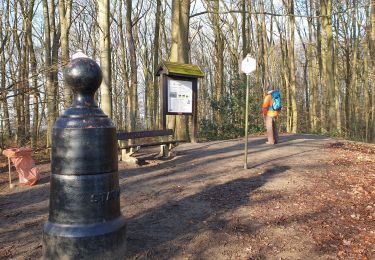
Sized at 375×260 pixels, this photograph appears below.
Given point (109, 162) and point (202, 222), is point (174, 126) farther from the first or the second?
point (109, 162)

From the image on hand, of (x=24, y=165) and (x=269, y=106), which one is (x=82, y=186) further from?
(x=269, y=106)

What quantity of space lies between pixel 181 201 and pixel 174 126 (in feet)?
25.4

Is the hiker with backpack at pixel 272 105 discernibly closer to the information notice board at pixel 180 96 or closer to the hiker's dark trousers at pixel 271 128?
the hiker's dark trousers at pixel 271 128

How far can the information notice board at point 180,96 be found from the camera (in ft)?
35.4

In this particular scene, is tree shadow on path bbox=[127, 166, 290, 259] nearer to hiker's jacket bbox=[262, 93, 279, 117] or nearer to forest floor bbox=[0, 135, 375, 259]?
forest floor bbox=[0, 135, 375, 259]

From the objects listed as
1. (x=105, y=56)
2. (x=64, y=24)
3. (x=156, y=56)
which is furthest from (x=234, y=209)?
(x=156, y=56)

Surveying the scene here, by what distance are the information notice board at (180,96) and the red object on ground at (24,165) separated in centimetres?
433

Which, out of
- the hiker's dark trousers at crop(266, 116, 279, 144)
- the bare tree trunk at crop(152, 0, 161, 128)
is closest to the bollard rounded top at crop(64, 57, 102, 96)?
the hiker's dark trousers at crop(266, 116, 279, 144)

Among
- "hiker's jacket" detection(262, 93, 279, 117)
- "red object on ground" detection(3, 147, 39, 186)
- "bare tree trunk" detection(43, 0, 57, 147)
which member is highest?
"bare tree trunk" detection(43, 0, 57, 147)

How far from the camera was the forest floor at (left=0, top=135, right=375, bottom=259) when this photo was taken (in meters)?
4.56

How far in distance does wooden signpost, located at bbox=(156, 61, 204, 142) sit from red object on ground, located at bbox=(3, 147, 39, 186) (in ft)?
12.9

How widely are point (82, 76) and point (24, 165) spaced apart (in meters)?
4.27

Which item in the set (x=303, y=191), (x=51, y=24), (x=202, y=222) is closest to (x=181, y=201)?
(x=202, y=222)

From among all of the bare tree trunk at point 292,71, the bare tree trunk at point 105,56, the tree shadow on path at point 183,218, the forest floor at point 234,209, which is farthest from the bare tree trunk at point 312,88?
the tree shadow on path at point 183,218
